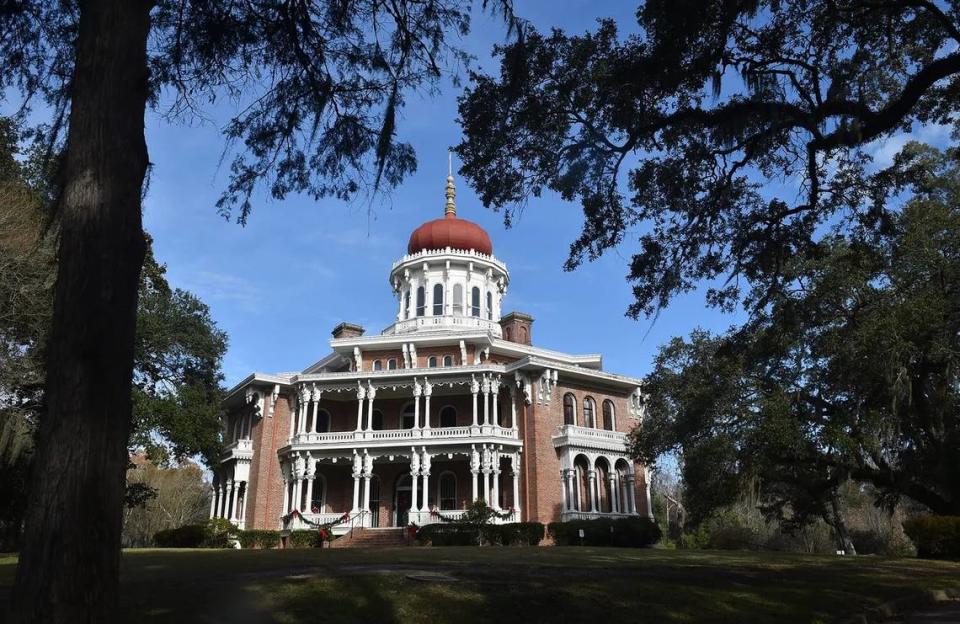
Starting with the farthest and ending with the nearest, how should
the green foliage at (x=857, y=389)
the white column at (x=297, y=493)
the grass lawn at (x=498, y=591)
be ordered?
the white column at (x=297, y=493) → the green foliage at (x=857, y=389) → the grass lawn at (x=498, y=591)

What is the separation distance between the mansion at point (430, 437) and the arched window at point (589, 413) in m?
0.08

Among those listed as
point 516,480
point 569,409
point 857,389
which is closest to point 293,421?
point 516,480

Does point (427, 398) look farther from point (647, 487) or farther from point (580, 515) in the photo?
point (647, 487)

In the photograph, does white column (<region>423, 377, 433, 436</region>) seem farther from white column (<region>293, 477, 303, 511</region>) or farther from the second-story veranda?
white column (<region>293, 477, 303, 511</region>)

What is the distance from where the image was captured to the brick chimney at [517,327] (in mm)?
46031

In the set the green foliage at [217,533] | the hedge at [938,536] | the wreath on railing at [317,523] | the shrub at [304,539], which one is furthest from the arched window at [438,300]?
the hedge at [938,536]

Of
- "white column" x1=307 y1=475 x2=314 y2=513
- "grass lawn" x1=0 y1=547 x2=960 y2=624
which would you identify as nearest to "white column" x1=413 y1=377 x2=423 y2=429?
"white column" x1=307 y1=475 x2=314 y2=513

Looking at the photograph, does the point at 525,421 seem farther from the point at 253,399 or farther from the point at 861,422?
the point at 861,422

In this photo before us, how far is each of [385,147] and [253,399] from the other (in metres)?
34.9

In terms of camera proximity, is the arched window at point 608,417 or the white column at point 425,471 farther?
the arched window at point 608,417

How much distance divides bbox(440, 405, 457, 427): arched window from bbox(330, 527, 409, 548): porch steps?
26.8 feet

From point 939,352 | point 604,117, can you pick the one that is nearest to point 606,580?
point 604,117

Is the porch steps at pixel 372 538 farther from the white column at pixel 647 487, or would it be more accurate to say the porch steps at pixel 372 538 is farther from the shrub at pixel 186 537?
the white column at pixel 647 487

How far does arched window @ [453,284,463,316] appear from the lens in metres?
46.3
